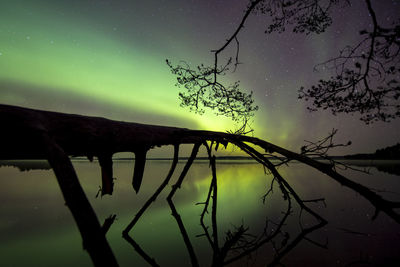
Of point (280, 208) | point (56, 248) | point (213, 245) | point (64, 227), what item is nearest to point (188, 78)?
point (213, 245)

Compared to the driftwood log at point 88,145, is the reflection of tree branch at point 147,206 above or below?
below

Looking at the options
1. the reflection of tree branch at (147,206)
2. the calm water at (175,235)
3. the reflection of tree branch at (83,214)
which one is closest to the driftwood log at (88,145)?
the reflection of tree branch at (83,214)

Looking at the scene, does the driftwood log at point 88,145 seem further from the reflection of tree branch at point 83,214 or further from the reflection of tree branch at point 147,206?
the reflection of tree branch at point 147,206

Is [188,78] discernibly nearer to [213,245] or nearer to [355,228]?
[213,245]

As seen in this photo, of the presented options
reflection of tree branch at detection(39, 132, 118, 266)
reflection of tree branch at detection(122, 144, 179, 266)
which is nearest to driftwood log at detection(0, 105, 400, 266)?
reflection of tree branch at detection(39, 132, 118, 266)

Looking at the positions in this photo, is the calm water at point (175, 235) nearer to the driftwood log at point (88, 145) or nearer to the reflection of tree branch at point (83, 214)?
the driftwood log at point (88, 145)

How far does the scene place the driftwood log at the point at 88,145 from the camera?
1.02m

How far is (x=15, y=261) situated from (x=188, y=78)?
536cm

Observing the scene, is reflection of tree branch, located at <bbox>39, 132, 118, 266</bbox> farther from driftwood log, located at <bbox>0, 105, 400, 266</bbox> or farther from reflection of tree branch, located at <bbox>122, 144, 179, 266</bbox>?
reflection of tree branch, located at <bbox>122, 144, 179, 266</bbox>

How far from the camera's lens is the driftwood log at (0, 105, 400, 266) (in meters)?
1.02

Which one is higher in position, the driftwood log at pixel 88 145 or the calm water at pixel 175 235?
the driftwood log at pixel 88 145

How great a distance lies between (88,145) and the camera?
6.51 ft

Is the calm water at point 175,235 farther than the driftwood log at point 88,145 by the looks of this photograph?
Yes

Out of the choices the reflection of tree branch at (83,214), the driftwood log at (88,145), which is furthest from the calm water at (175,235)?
the reflection of tree branch at (83,214)
